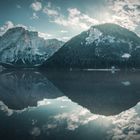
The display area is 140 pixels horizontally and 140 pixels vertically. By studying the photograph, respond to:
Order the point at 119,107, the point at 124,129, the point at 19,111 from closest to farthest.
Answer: the point at 124,129 < the point at 19,111 < the point at 119,107

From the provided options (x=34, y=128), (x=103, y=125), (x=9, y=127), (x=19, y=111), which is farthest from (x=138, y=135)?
(x=19, y=111)

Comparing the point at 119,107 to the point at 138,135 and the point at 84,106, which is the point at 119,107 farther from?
the point at 138,135

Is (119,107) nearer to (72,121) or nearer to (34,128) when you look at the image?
(72,121)

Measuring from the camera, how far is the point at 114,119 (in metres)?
31.8

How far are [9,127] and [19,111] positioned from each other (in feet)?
32.8

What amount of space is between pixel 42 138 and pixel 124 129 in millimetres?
8806

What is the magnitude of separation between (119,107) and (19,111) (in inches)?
607

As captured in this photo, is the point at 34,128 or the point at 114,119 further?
the point at 114,119

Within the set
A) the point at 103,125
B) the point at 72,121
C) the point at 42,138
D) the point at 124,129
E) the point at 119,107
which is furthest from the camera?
the point at 119,107

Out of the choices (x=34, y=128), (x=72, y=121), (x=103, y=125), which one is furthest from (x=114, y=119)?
(x=34, y=128)

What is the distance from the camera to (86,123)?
30156 millimetres

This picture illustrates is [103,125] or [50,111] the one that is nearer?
[103,125]

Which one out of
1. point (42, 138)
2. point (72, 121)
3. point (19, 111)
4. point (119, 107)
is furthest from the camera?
point (119, 107)

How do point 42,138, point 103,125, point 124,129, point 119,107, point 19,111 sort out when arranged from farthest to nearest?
point 119,107 → point 19,111 → point 103,125 → point 124,129 → point 42,138
